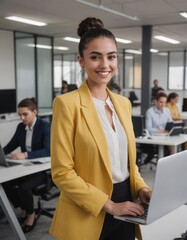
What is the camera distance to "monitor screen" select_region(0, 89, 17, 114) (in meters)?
7.09

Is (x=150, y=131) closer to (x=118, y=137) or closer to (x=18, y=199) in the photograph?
(x=18, y=199)

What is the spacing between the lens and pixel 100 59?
1297mm

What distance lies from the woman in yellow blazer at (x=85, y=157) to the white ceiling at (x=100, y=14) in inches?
180

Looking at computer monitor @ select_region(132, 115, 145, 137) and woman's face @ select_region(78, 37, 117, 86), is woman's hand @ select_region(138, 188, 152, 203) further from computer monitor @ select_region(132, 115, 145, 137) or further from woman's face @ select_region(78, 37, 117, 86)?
computer monitor @ select_region(132, 115, 145, 137)

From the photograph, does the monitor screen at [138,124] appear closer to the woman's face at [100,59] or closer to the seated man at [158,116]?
the seated man at [158,116]

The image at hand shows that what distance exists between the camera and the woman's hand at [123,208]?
1.22 metres

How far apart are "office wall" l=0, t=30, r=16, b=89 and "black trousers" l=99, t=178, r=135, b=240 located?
7961 mm

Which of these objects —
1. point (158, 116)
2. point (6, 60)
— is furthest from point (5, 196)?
point (6, 60)

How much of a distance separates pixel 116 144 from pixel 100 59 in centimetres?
34

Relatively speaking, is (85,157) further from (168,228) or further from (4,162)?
(4,162)

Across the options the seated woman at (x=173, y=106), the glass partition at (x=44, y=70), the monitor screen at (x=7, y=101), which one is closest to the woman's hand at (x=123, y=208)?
the monitor screen at (x=7, y=101)

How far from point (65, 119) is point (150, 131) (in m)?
4.62

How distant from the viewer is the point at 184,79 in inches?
593

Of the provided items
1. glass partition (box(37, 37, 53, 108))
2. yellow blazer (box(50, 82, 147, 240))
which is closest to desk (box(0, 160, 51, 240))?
yellow blazer (box(50, 82, 147, 240))
